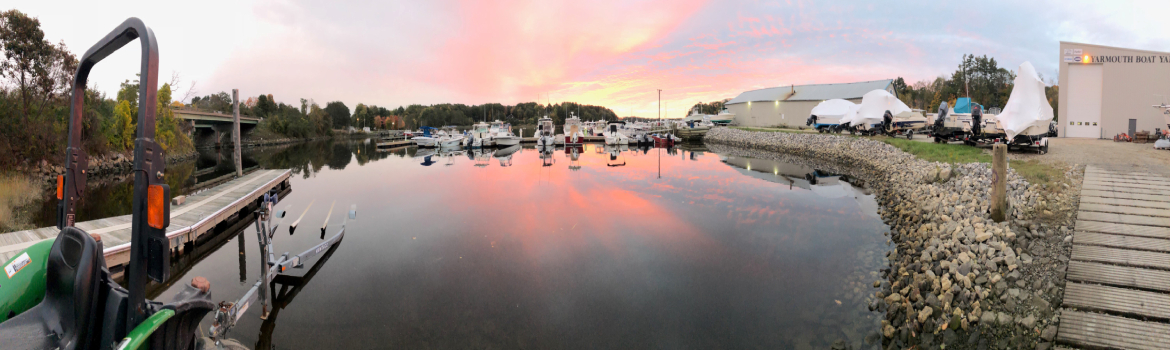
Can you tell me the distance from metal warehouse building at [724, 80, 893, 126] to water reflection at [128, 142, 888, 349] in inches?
1531

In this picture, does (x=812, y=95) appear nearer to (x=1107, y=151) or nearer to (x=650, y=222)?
(x=1107, y=151)

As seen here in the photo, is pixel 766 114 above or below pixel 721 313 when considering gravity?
above

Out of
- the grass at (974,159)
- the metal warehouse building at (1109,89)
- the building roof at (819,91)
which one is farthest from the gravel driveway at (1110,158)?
the building roof at (819,91)

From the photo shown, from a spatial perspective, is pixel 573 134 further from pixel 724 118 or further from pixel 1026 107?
pixel 1026 107

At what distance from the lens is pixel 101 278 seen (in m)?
2.92

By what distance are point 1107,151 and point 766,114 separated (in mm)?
44056

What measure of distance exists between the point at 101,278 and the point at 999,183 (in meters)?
10.8

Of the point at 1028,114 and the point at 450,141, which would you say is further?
the point at 450,141

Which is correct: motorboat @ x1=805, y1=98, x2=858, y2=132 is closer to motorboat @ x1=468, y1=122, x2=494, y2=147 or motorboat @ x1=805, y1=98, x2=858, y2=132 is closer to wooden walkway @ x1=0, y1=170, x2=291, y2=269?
motorboat @ x1=468, y1=122, x2=494, y2=147

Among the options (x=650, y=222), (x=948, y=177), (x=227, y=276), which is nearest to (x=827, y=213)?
(x=948, y=177)

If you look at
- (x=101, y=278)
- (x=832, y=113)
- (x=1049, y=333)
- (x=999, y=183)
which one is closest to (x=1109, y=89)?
(x=832, y=113)

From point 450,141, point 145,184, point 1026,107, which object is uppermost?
point 1026,107

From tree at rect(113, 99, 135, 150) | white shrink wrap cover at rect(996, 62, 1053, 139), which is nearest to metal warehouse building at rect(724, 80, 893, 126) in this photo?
white shrink wrap cover at rect(996, 62, 1053, 139)

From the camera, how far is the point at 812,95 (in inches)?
2079
